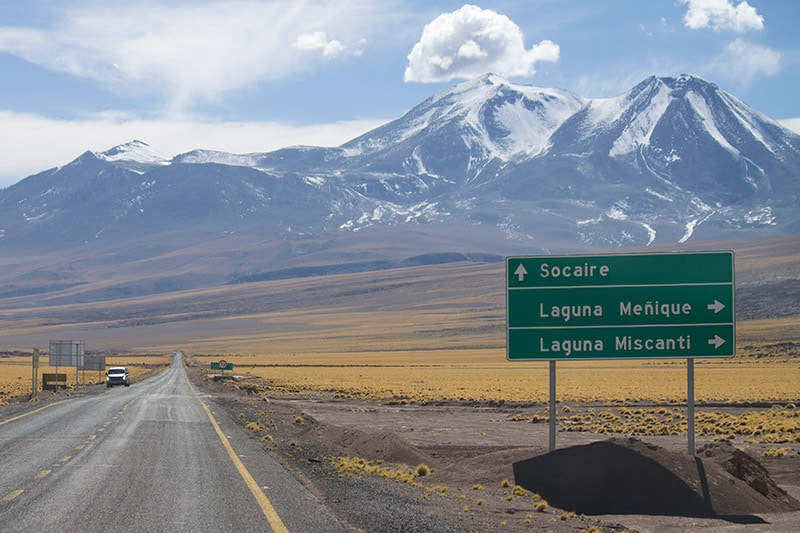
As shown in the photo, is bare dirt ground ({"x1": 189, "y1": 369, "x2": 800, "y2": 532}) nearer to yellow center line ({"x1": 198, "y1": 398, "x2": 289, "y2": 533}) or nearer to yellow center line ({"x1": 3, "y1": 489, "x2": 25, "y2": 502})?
yellow center line ({"x1": 198, "y1": 398, "x2": 289, "y2": 533})

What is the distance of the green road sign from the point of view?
58.0 ft

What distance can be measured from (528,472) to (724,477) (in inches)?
123

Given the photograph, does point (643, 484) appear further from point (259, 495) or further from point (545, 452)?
point (259, 495)

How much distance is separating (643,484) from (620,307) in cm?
371

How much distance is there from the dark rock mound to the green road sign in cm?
217

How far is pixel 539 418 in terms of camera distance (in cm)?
3416

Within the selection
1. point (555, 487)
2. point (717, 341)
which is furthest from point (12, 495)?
point (717, 341)

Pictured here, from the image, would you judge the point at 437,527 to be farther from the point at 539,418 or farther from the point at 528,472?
the point at 539,418

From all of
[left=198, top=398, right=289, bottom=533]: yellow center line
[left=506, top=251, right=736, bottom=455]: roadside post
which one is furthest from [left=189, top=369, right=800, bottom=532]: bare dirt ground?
[left=506, top=251, right=736, bottom=455]: roadside post

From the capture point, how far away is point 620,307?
17953 mm

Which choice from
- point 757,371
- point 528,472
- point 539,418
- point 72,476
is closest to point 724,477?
point 528,472

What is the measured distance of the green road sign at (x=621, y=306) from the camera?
58.0 feet

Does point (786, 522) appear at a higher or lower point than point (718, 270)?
lower

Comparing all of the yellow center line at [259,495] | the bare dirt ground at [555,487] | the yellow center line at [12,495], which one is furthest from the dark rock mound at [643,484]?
the yellow center line at [12,495]
